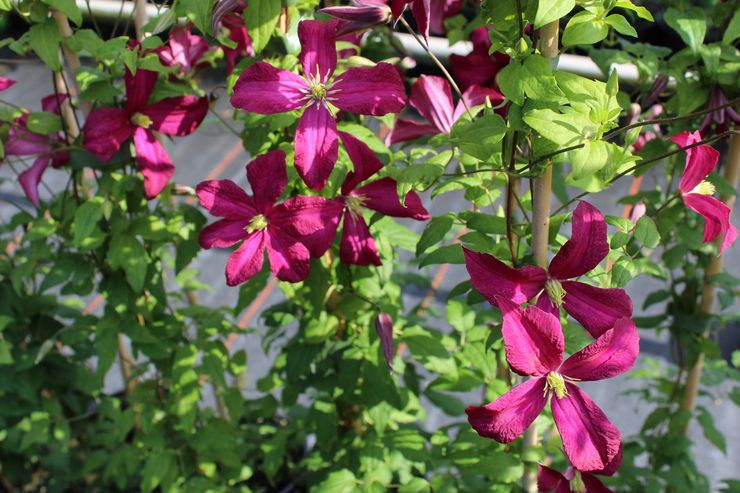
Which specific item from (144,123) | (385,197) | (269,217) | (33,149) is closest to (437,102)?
(385,197)

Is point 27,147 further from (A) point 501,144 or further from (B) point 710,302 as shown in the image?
(B) point 710,302

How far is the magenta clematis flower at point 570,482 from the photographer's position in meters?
0.80

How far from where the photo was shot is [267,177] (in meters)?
0.82

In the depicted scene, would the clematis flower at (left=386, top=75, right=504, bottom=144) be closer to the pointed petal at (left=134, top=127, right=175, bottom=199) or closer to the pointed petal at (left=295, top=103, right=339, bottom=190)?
the pointed petal at (left=295, top=103, right=339, bottom=190)

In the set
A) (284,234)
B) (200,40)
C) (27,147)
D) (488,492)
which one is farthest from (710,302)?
(27,147)

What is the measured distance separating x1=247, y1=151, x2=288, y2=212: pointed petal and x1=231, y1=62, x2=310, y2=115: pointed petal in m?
0.07

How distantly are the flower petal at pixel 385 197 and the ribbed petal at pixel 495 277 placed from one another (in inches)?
7.2

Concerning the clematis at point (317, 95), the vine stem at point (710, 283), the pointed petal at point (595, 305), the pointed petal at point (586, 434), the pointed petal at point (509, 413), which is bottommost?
the vine stem at point (710, 283)

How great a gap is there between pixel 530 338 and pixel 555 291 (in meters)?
0.08

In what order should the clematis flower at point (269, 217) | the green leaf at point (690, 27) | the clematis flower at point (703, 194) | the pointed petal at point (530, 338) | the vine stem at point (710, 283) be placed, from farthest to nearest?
the vine stem at point (710, 283) < the green leaf at point (690, 27) < the clematis flower at point (269, 217) < the clematis flower at point (703, 194) < the pointed petal at point (530, 338)

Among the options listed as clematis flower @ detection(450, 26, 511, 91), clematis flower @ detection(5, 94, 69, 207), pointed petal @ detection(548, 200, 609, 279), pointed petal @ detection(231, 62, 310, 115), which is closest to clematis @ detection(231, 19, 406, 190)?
pointed petal @ detection(231, 62, 310, 115)

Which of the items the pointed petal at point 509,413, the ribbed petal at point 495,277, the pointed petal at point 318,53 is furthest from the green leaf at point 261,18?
the pointed petal at point 509,413

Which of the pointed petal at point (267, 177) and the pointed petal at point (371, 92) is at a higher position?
the pointed petal at point (371, 92)

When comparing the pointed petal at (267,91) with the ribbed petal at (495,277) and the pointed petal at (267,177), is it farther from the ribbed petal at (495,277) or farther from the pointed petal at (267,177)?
the ribbed petal at (495,277)
